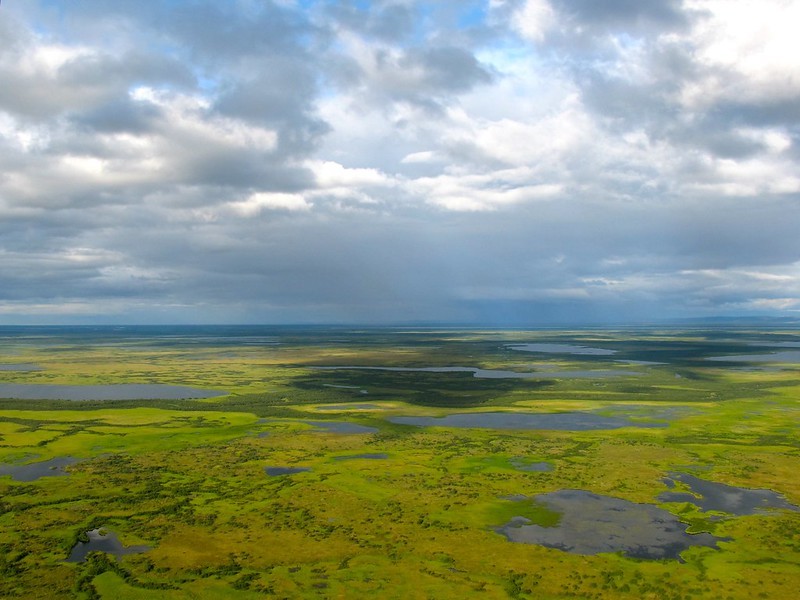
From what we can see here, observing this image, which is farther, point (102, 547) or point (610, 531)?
point (610, 531)

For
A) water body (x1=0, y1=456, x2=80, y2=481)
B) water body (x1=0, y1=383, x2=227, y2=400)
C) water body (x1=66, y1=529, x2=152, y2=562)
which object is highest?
water body (x1=0, y1=456, x2=80, y2=481)

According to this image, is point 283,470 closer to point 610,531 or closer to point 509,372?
point 610,531

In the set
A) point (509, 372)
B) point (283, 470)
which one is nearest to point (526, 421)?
point (283, 470)

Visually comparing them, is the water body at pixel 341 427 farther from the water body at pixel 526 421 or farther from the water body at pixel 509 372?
the water body at pixel 509 372

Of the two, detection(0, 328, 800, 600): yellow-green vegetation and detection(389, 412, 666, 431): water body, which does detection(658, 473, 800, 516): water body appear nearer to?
detection(0, 328, 800, 600): yellow-green vegetation

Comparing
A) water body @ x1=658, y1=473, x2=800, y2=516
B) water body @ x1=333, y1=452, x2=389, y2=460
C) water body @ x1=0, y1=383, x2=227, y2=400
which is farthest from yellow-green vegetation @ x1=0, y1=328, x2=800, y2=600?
water body @ x1=0, y1=383, x2=227, y2=400

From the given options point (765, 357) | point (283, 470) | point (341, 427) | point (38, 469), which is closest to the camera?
point (38, 469)

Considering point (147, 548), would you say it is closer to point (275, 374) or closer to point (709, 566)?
point (709, 566)
